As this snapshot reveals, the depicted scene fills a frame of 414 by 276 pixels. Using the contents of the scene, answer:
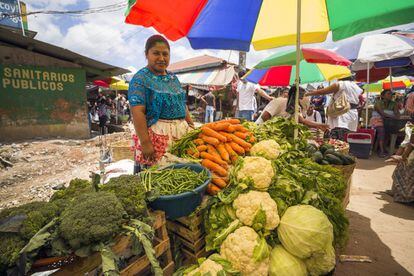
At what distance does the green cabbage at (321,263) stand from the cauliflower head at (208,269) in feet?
2.48

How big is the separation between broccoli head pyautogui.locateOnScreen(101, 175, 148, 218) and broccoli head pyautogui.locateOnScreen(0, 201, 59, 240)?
0.33 m

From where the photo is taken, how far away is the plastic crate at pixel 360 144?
21.6 feet

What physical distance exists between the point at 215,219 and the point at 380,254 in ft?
7.66

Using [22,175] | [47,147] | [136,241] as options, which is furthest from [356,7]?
[47,147]

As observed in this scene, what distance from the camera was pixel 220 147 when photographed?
7.66 ft

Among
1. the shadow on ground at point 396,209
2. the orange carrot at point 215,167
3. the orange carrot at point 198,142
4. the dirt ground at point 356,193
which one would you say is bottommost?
the shadow on ground at point 396,209

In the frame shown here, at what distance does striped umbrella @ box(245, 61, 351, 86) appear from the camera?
646 cm

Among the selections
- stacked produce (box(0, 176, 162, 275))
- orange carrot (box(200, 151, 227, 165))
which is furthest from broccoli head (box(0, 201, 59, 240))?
orange carrot (box(200, 151, 227, 165))

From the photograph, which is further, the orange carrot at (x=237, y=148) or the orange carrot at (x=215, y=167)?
the orange carrot at (x=237, y=148)

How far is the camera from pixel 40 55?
364 inches

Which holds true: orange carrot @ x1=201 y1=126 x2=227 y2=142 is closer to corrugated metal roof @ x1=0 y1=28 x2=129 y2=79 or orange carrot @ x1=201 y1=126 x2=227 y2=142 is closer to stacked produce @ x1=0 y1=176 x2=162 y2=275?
stacked produce @ x1=0 y1=176 x2=162 y2=275

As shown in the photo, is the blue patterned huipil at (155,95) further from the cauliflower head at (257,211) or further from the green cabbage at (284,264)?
the green cabbage at (284,264)

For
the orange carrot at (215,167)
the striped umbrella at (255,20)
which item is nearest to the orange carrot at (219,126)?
the orange carrot at (215,167)

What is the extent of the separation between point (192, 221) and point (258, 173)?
630 mm
